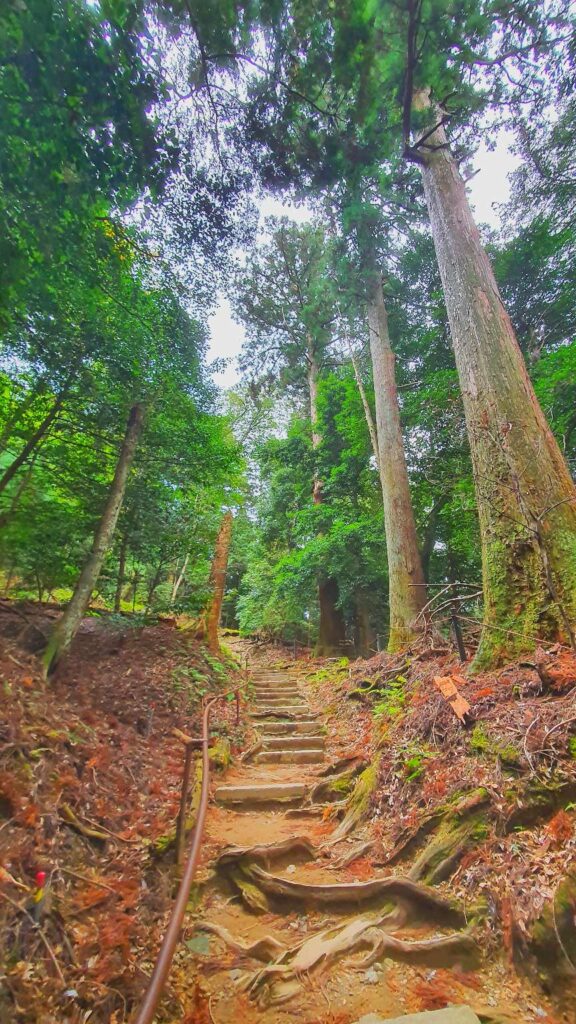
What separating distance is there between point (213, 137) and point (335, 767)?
8.45 m

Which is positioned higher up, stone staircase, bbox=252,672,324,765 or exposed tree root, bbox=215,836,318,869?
stone staircase, bbox=252,672,324,765

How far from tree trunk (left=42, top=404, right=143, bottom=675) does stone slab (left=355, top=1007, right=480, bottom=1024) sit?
4.65m

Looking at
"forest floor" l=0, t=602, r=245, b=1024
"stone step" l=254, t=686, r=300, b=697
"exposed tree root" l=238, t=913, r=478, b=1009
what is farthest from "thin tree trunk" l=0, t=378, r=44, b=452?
"stone step" l=254, t=686, r=300, b=697

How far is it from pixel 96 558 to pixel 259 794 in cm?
389

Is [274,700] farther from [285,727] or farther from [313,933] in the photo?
[313,933]

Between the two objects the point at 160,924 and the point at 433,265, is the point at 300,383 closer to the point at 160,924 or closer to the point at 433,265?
the point at 433,265

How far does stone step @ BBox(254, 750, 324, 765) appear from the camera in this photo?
570cm

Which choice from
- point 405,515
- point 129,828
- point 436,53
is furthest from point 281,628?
point 436,53

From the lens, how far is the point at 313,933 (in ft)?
8.63

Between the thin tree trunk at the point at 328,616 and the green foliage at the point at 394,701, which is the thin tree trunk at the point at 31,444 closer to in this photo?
the green foliage at the point at 394,701

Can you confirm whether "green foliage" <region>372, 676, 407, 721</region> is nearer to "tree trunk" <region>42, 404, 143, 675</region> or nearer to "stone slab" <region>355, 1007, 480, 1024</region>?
"stone slab" <region>355, 1007, 480, 1024</region>

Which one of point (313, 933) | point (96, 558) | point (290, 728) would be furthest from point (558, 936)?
point (96, 558)

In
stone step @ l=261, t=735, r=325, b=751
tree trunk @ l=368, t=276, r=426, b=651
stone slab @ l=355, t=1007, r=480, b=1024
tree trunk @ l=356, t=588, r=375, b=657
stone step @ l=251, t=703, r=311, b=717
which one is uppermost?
→ tree trunk @ l=368, t=276, r=426, b=651

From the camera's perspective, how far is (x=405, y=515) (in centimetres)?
790
